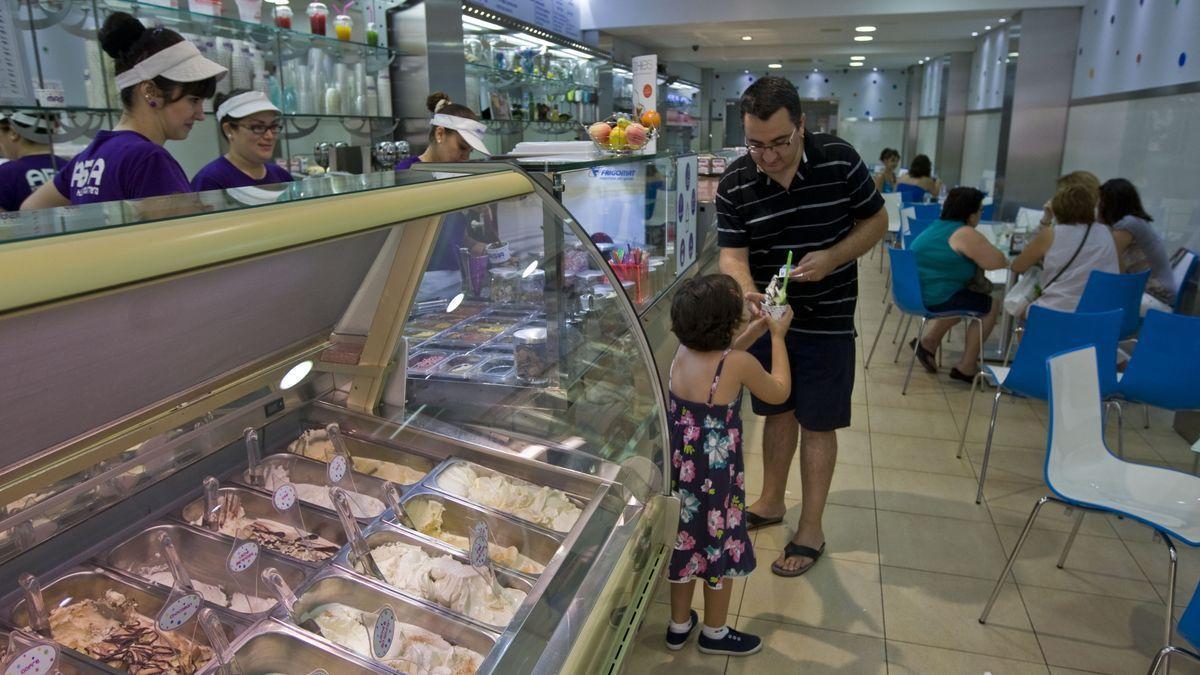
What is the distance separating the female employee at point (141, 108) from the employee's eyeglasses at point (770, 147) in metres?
1.64

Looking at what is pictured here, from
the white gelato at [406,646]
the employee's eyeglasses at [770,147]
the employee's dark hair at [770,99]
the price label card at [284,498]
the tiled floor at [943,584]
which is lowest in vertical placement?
the tiled floor at [943,584]

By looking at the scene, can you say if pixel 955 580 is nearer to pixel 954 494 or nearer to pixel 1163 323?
pixel 954 494

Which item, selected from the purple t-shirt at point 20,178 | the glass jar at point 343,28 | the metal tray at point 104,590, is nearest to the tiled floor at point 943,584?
the metal tray at point 104,590

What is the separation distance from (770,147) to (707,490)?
3.72 ft

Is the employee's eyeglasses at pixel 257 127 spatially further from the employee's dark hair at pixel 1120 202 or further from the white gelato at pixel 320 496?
the employee's dark hair at pixel 1120 202

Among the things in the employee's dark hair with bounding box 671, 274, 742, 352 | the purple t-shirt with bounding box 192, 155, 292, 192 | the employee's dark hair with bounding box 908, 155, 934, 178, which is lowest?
the employee's dark hair with bounding box 671, 274, 742, 352

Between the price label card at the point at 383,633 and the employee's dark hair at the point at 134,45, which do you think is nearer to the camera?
the price label card at the point at 383,633

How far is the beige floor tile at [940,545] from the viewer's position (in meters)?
3.06

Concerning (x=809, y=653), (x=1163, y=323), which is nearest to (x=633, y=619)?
(x=809, y=653)

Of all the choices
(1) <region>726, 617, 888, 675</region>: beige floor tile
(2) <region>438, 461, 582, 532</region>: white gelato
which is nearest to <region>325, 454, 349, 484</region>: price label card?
(2) <region>438, 461, 582, 532</region>: white gelato

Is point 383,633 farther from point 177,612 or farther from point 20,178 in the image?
point 20,178

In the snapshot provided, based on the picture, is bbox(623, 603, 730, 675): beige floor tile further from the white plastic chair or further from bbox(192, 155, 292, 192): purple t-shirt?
bbox(192, 155, 292, 192): purple t-shirt

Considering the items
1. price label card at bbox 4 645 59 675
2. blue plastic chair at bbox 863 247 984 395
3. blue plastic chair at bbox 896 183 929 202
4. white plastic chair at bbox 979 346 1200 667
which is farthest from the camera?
blue plastic chair at bbox 896 183 929 202

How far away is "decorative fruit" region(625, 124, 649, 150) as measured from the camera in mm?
3092
